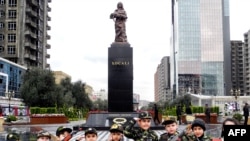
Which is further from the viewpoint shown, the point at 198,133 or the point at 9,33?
the point at 9,33

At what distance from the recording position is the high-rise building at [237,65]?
Answer: 568 ft

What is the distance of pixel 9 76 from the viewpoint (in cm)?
6775

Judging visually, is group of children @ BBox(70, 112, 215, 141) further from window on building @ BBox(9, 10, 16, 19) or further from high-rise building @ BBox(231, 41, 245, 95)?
high-rise building @ BBox(231, 41, 245, 95)

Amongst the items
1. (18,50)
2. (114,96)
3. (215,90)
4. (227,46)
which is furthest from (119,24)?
(227,46)

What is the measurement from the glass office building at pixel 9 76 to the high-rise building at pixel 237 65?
4619 inches

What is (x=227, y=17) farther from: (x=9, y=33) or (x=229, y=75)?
(x=9, y=33)

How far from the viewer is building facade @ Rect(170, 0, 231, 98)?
494 feet

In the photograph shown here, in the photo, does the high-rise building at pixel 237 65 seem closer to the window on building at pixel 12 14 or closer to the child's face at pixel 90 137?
the window on building at pixel 12 14

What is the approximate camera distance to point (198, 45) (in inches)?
5994

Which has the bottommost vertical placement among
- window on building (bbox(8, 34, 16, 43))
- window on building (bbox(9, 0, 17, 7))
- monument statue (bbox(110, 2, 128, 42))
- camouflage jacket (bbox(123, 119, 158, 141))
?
camouflage jacket (bbox(123, 119, 158, 141))

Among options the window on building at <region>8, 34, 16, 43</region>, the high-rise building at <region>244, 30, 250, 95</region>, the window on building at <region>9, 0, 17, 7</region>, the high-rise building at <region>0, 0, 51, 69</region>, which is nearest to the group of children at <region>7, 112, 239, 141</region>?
the high-rise building at <region>0, 0, 51, 69</region>

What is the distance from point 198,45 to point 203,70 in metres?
9.22

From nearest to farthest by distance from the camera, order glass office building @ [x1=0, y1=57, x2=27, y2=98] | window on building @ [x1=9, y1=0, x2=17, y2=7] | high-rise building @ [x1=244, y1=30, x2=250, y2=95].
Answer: glass office building @ [x1=0, y1=57, x2=27, y2=98] < window on building @ [x1=9, y1=0, x2=17, y2=7] < high-rise building @ [x1=244, y1=30, x2=250, y2=95]

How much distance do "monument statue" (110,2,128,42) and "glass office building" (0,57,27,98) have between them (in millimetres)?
38928
